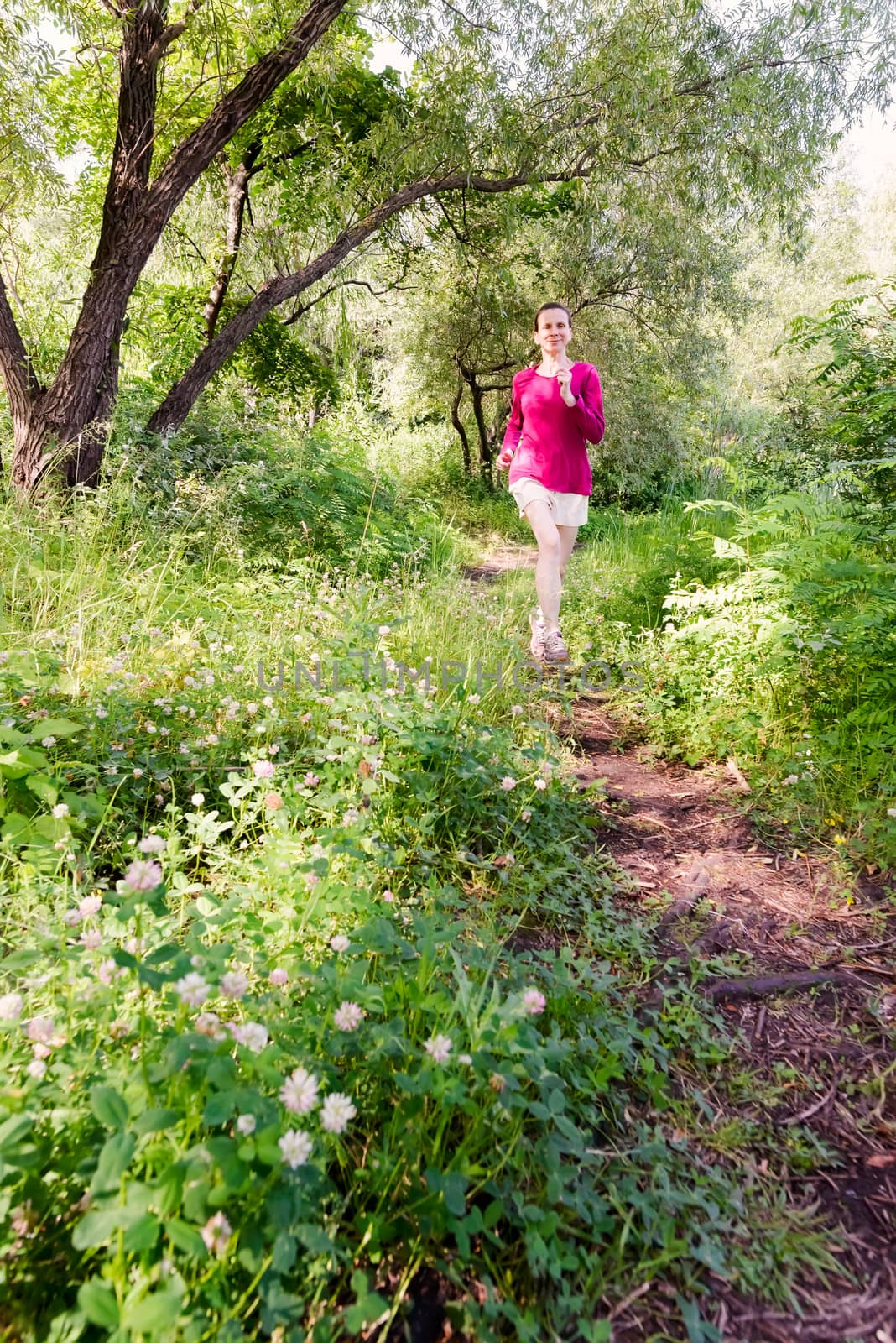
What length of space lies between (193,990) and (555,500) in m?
3.92

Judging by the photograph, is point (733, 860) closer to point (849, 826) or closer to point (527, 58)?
point (849, 826)

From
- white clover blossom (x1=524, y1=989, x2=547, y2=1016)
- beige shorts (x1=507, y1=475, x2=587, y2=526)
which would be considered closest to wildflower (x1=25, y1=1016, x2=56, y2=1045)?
white clover blossom (x1=524, y1=989, x2=547, y2=1016)

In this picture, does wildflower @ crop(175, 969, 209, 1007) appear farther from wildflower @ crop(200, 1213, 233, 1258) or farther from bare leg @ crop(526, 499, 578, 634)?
bare leg @ crop(526, 499, 578, 634)

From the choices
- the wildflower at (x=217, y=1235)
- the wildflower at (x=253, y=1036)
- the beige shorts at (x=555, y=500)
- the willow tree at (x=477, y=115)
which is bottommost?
the wildflower at (x=217, y=1235)

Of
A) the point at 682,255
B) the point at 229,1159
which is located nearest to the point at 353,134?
the point at 682,255

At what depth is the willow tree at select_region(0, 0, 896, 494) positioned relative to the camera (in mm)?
5062

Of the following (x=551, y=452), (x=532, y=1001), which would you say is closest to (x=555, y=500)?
(x=551, y=452)

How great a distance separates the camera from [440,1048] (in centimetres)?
118

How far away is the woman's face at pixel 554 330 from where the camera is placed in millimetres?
4227

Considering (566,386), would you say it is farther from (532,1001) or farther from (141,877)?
(141,877)

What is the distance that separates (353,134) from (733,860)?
28.5 ft

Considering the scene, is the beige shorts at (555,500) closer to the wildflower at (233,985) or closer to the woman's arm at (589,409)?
the woman's arm at (589,409)

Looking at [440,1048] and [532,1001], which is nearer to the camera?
[440,1048]

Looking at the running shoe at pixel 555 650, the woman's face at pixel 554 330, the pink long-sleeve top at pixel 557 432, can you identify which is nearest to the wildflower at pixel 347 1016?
the running shoe at pixel 555 650
